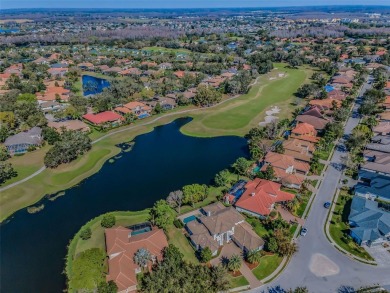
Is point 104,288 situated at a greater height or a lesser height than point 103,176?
greater

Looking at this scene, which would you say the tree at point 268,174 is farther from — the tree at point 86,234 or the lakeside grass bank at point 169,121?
the tree at point 86,234

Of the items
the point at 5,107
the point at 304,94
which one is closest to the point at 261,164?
the point at 304,94

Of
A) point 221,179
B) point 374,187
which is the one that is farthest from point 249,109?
point 374,187

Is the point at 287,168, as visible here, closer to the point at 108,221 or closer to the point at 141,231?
the point at 141,231

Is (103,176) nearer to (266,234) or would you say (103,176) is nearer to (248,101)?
(266,234)

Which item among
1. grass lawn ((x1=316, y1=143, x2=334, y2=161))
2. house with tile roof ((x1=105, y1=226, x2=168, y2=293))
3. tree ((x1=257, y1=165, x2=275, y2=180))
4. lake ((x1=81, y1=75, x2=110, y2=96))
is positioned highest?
house with tile roof ((x1=105, y1=226, x2=168, y2=293))

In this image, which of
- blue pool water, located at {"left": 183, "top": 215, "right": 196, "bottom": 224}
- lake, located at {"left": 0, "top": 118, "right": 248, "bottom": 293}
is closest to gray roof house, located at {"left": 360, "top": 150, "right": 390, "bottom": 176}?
lake, located at {"left": 0, "top": 118, "right": 248, "bottom": 293}

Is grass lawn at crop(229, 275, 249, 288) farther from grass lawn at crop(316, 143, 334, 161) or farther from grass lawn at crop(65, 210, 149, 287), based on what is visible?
grass lawn at crop(316, 143, 334, 161)
